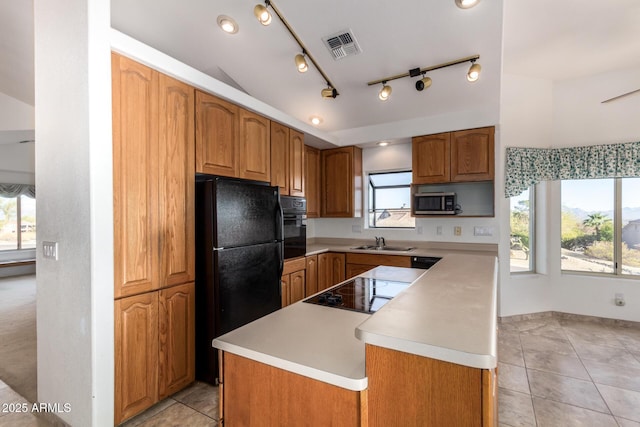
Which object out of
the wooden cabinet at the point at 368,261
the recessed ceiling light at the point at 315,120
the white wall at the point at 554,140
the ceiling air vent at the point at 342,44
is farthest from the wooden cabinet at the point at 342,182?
the white wall at the point at 554,140

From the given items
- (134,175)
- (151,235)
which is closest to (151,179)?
(134,175)

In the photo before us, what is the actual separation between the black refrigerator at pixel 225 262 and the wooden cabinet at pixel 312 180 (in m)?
1.75

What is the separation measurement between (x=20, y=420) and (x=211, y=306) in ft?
4.44

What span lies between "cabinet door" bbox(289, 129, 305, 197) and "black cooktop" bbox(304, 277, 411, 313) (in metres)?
1.89

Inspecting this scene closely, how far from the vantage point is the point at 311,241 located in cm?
470

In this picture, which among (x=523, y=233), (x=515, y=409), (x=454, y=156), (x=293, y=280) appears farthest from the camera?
(x=523, y=233)

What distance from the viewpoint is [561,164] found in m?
3.69

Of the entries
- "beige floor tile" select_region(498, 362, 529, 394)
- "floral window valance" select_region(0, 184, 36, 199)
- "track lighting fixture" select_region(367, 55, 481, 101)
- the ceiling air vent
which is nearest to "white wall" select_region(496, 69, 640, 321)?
"beige floor tile" select_region(498, 362, 529, 394)

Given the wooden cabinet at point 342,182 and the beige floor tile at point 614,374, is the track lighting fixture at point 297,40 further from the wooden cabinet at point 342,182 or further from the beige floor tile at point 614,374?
the beige floor tile at point 614,374

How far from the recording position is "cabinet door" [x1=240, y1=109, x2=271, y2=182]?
9.05 feet

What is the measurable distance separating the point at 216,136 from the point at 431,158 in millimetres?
2613

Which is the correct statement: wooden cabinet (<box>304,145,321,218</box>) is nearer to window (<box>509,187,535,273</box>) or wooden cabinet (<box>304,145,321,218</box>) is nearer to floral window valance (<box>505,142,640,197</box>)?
floral window valance (<box>505,142,640,197</box>)

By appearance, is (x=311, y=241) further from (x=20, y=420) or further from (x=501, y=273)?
(x=20, y=420)

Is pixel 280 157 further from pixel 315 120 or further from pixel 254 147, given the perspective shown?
pixel 315 120
